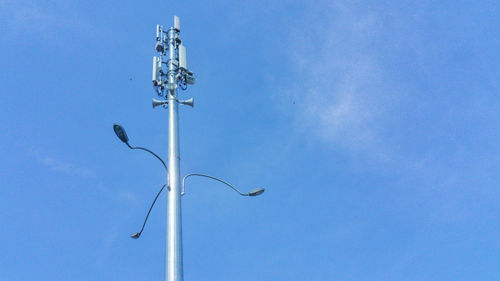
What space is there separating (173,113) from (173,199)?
2.11 metres

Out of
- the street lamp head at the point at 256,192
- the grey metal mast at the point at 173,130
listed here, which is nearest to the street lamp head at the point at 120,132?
the grey metal mast at the point at 173,130

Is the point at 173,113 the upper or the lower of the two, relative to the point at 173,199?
upper

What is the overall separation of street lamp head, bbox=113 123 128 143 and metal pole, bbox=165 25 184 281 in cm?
89

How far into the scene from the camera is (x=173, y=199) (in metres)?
8.38

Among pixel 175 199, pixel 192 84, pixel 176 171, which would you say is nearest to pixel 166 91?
pixel 192 84

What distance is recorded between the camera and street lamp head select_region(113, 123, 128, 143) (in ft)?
28.8

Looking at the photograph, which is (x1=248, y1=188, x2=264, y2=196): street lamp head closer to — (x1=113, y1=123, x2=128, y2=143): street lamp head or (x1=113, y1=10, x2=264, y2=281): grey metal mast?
(x1=113, y1=10, x2=264, y2=281): grey metal mast

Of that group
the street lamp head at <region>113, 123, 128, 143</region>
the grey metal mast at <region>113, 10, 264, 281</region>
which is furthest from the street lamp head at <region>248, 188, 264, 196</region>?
the street lamp head at <region>113, 123, 128, 143</region>

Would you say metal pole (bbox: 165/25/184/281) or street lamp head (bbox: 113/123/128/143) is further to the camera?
street lamp head (bbox: 113/123/128/143)

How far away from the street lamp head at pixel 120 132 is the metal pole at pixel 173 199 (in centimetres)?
89

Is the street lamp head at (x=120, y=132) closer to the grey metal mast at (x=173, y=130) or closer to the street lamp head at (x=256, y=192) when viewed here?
the grey metal mast at (x=173, y=130)

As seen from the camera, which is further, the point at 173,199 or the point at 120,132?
the point at 120,132

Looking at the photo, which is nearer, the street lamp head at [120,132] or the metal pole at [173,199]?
the metal pole at [173,199]

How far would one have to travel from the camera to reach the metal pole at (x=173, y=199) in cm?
762
